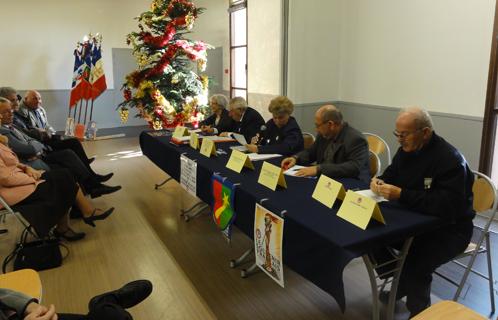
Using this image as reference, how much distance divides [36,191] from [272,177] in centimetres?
168

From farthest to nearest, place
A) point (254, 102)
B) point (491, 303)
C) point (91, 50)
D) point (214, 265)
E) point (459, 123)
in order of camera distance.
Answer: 1. point (91, 50)
2. point (254, 102)
3. point (459, 123)
4. point (214, 265)
5. point (491, 303)

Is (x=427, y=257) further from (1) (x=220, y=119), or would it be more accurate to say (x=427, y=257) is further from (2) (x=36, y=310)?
(1) (x=220, y=119)

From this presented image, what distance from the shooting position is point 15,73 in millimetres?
6457

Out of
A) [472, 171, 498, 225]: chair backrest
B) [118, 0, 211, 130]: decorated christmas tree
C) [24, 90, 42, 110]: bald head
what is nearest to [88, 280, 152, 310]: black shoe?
[472, 171, 498, 225]: chair backrest

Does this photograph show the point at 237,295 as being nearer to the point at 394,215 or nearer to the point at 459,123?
the point at 394,215

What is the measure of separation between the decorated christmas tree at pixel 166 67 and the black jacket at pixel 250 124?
2.17 metres

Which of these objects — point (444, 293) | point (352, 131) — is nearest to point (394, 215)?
point (352, 131)

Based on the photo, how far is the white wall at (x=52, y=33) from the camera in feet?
20.7

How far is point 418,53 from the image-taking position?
3721 mm

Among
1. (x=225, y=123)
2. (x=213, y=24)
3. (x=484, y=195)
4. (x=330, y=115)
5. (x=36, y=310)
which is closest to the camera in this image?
(x=36, y=310)

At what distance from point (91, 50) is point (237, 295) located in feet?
18.0

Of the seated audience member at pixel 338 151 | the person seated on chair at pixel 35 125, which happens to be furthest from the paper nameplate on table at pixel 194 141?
the person seated on chair at pixel 35 125

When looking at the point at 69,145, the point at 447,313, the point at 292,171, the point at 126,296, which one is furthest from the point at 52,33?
the point at 447,313

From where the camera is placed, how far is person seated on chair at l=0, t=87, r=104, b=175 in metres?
3.75
